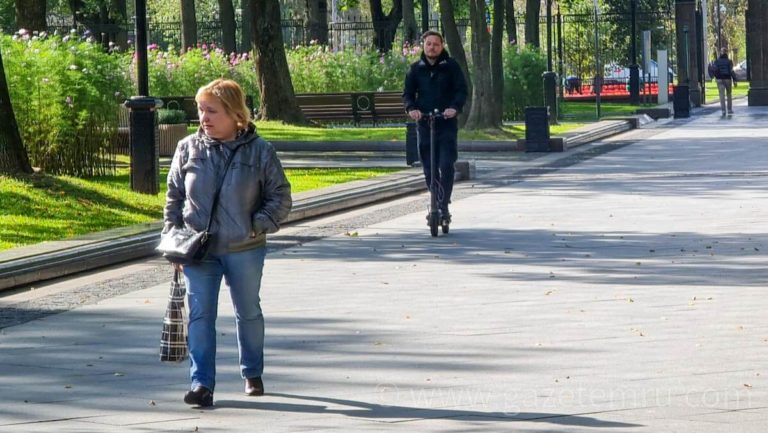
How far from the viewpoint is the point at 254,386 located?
711 cm

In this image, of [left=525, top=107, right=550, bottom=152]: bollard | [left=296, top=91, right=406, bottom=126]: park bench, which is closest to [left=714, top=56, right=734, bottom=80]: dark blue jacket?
[left=296, top=91, right=406, bottom=126]: park bench

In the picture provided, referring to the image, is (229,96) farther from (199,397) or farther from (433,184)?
(433,184)

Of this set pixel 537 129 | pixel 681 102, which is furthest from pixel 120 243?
pixel 681 102

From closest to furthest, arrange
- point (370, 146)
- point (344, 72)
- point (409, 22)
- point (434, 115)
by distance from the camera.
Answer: point (434, 115) < point (370, 146) < point (344, 72) < point (409, 22)

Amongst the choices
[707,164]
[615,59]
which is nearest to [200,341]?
[707,164]

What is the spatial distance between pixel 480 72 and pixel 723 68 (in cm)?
1327

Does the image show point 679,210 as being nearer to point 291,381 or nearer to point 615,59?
point 291,381

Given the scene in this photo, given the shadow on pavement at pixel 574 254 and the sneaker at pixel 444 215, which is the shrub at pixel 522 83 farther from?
the sneaker at pixel 444 215

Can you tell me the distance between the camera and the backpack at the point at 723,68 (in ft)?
133

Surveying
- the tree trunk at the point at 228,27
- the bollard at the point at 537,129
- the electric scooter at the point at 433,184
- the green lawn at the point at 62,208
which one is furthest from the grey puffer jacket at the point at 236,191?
the tree trunk at the point at 228,27

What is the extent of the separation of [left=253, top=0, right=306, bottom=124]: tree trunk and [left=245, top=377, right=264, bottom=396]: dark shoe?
88.1 ft

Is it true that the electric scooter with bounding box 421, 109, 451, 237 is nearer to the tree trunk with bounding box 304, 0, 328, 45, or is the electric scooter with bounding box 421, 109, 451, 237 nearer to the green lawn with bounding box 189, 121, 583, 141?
the green lawn with bounding box 189, 121, 583, 141

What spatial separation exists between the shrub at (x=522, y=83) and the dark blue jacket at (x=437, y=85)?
84.3 feet

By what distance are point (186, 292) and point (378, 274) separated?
175 inches
